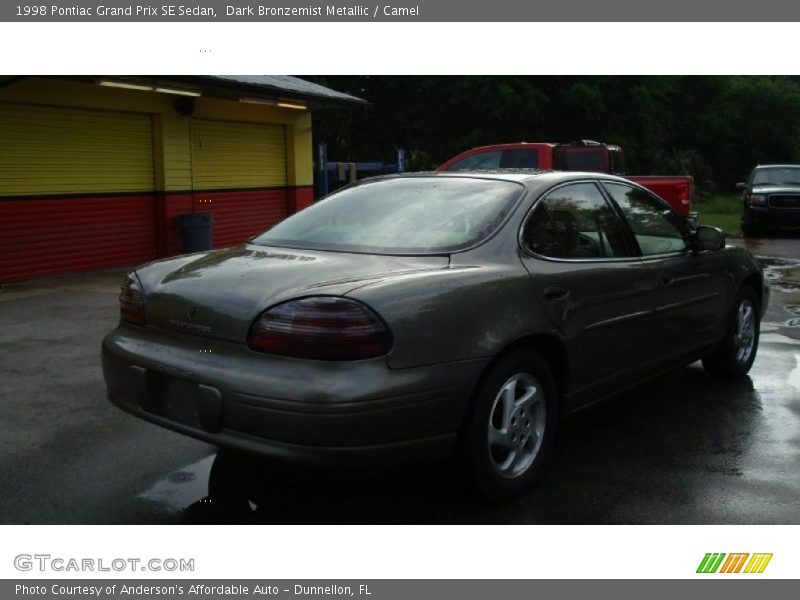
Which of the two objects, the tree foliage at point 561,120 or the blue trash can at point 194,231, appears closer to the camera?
the blue trash can at point 194,231

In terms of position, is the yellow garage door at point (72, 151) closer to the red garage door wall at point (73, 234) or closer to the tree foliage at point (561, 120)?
the red garage door wall at point (73, 234)

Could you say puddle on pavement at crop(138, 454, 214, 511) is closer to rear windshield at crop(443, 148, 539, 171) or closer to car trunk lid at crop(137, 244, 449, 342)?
car trunk lid at crop(137, 244, 449, 342)

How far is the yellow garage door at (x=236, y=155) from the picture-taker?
14922 mm

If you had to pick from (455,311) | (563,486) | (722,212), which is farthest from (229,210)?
(722,212)

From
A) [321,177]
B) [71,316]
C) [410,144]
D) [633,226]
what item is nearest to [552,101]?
[410,144]

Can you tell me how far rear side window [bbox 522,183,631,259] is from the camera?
4289 millimetres

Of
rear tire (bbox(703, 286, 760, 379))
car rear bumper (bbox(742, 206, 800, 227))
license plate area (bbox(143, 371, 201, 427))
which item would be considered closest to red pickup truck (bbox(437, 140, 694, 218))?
car rear bumper (bbox(742, 206, 800, 227))

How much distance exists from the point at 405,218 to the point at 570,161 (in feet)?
33.5

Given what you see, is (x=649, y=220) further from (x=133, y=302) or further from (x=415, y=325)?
(x=133, y=302)

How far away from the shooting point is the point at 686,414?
5371mm

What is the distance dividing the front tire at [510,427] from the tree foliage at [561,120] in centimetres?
3134

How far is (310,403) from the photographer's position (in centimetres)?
325

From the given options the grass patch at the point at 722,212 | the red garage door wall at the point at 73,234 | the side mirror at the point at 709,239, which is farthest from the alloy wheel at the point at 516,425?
the grass patch at the point at 722,212

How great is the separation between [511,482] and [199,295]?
1.61 m
